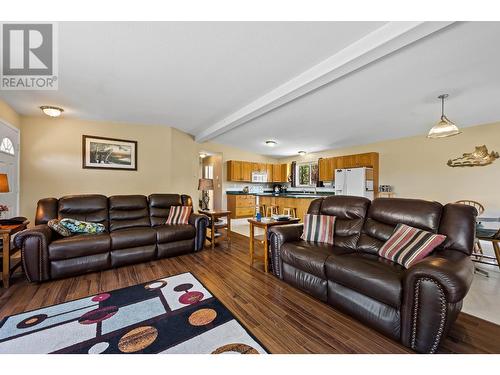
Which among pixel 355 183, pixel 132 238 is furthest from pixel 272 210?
pixel 132 238

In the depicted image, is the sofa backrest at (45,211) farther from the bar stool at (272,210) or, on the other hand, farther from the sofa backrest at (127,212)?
the bar stool at (272,210)

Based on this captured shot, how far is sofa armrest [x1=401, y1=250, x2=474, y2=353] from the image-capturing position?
4.26ft

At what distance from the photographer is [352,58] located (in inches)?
77.7

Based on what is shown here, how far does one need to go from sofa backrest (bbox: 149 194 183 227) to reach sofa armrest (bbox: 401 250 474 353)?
348 centimetres

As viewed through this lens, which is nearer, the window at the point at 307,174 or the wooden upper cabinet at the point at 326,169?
the wooden upper cabinet at the point at 326,169

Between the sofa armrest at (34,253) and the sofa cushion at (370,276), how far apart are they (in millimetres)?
3140

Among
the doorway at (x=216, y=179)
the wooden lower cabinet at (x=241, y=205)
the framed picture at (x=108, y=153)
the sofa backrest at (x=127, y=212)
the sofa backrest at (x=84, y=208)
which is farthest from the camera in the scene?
the doorway at (x=216, y=179)

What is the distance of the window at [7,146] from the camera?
3029 millimetres

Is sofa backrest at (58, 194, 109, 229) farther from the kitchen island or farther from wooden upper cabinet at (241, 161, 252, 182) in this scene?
wooden upper cabinet at (241, 161, 252, 182)

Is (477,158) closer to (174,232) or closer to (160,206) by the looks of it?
(174,232)

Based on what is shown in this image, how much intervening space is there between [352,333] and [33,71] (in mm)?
4128

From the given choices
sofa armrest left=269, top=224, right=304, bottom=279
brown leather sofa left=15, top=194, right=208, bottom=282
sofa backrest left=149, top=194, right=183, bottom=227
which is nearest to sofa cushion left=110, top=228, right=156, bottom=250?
brown leather sofa left=15, top=194, right=208, bottom=282

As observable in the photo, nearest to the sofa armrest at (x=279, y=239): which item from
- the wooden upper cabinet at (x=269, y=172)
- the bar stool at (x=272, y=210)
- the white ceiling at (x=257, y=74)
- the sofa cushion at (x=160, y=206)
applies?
the white ceiling at (x=257, y=74)

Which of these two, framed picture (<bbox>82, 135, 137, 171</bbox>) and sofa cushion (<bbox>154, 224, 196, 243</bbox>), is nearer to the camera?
sofa cushion (<bbox>154, 224, 196, 243</bbox>)
